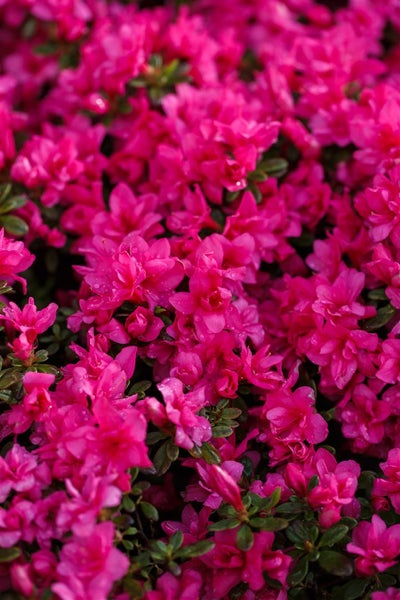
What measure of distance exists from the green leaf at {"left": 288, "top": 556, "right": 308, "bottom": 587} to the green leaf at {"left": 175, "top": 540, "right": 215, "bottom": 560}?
164 millimetres

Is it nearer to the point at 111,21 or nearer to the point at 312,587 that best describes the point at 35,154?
the point at 111,21

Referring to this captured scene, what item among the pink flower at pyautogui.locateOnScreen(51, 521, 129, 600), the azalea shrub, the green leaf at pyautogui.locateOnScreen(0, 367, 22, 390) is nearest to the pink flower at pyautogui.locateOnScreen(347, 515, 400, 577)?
the azalea shrub

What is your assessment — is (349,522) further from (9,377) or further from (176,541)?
(9,377)

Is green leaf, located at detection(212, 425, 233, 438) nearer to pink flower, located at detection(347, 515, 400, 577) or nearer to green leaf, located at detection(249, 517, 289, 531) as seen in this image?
green leaf, located at detection(249, 517, 289, 531)

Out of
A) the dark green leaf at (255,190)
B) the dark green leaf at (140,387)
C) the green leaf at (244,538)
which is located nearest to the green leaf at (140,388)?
the dark green leaf at (140,387)

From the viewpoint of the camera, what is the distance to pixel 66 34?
2354 mm

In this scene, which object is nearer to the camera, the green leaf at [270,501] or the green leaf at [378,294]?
the green leaf at [270,501]

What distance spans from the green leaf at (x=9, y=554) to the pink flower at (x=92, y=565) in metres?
0.08

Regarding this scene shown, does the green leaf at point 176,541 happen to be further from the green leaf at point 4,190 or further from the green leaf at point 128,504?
the green leaf at point 4,190

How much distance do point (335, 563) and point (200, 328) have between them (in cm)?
52

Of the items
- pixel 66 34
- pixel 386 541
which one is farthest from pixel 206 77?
pixel 386 541

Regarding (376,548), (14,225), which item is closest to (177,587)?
(376,548)

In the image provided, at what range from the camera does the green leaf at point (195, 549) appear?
1.34 meters

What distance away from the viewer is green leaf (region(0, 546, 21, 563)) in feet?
4.20
